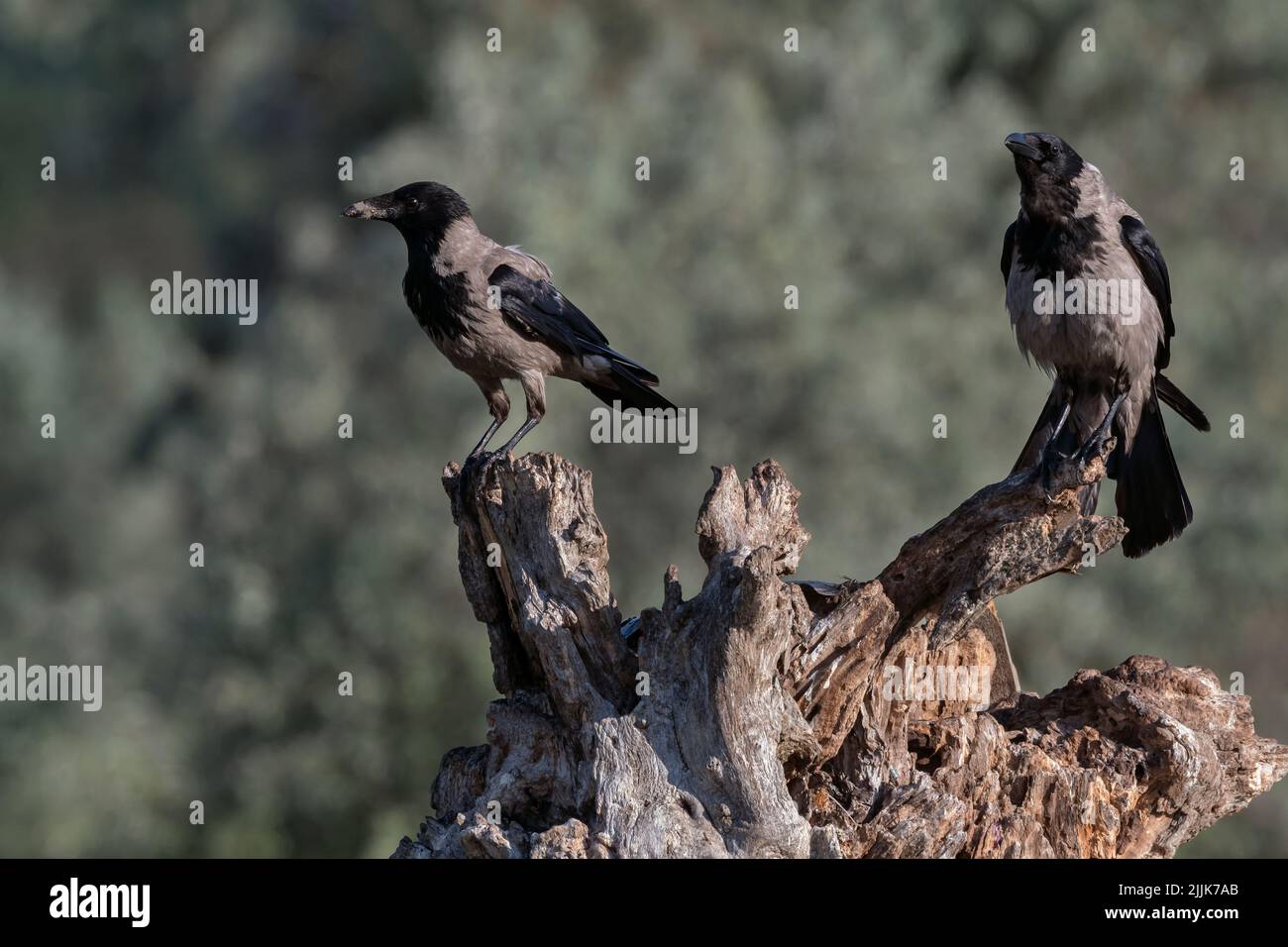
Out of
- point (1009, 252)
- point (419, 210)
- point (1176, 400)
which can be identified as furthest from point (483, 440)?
point (1176, 400)

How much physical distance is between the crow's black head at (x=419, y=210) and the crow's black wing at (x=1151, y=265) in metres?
3.08

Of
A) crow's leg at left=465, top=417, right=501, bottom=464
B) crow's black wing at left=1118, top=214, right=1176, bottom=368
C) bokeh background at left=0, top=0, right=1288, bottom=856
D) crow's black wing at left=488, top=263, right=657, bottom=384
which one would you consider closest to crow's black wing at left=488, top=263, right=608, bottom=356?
crow's black wing at left=488, top=263, right=657, bottom=384

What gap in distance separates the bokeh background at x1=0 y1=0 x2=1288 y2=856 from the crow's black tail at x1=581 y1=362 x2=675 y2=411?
6427 mm

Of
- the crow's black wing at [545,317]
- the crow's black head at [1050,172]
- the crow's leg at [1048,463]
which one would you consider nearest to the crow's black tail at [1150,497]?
the crow's leg at [1048,463]

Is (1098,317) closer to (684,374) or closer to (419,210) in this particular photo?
(419,210)

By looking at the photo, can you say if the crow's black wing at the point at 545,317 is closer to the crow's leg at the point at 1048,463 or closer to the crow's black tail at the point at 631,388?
the crow's black tail at the point at 631,388

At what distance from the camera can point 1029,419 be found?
1762 cm

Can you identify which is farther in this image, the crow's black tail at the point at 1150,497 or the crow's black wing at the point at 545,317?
the crow's black wing at the point at 545,317

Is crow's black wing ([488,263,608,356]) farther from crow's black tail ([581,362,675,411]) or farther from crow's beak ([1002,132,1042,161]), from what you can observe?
crow's beak ([1002,132,1042,161])

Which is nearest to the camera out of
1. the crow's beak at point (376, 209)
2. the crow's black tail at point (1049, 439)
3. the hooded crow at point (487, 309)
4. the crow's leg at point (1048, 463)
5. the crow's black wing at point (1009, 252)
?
the crow's leg at point (1048, 463)

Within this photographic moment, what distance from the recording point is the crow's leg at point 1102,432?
742 cm

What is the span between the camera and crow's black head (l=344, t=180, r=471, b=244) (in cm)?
830

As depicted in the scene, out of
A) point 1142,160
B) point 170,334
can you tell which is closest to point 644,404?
point 1142,160

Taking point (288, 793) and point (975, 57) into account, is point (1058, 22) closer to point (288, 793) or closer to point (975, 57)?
point (975, 57)
